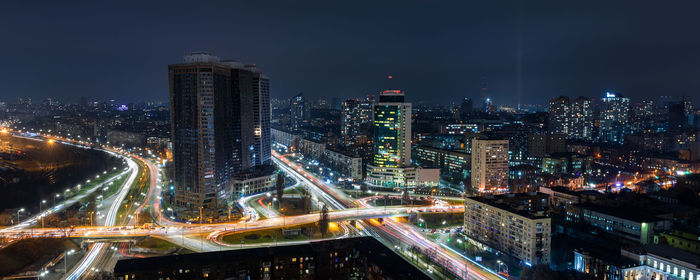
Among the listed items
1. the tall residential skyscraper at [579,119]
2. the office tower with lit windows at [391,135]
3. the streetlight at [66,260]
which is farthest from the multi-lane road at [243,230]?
the tall residential skyscraper at [579,119]

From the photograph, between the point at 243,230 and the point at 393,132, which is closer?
the point at 243,230

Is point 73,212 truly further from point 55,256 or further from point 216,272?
point 216,272

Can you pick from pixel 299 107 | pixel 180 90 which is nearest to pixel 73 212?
pixel 180 90

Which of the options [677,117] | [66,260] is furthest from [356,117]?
[677,117]

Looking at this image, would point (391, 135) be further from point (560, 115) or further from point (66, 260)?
point (560, 115)

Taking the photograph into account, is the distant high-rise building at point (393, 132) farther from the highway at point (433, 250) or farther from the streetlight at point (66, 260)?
the streetlight at point (66, 260)
